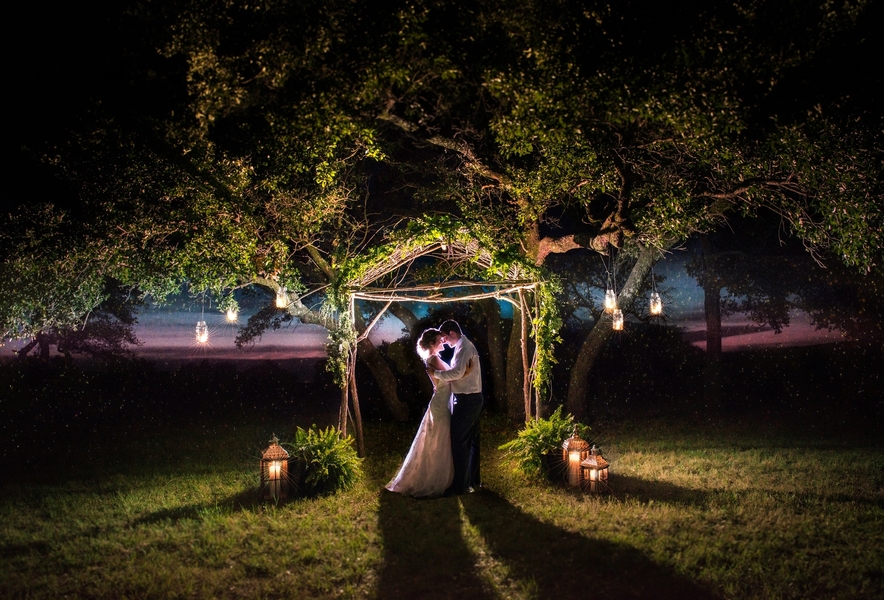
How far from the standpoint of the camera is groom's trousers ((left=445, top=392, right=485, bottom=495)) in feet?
26.1

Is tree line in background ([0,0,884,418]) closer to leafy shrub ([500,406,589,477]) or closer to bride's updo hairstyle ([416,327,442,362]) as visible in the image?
bride's updo hairstyle ([416,327,442,362])

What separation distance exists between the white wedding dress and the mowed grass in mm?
249

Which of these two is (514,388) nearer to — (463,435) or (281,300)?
(281,300)

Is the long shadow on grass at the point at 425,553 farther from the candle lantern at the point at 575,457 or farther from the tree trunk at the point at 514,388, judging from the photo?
the tree trunk at the point at 514,388

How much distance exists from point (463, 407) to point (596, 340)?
7.17m

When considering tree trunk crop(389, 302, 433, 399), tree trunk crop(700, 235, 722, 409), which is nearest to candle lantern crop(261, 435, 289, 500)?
tree trunk crop(389, 302, 433, 399)

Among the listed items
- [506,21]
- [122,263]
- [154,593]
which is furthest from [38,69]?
[154,593]

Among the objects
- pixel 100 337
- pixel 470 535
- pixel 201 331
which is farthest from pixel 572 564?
pixel 100 337

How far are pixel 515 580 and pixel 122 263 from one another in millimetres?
8213

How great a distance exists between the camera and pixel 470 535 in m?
6.22

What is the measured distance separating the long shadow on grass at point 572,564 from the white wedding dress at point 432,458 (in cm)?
119

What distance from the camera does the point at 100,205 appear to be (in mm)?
9531

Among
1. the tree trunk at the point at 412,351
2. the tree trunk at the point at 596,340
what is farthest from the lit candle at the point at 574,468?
the tree trunk at the point at 412,351

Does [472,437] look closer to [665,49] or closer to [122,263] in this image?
[665,49]
